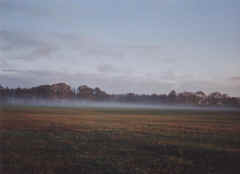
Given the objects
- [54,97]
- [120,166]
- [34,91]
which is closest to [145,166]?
[120,166]

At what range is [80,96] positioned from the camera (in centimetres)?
12000

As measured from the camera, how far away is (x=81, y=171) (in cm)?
637

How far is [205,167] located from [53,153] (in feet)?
22.8

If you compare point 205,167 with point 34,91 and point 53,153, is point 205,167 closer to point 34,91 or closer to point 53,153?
point 53,153

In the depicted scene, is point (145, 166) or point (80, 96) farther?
point (80, 96)

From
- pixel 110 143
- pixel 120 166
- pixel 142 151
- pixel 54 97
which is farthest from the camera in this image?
pixel 54 97

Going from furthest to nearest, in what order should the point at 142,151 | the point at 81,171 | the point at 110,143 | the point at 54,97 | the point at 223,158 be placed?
the point at 54,97
the point at 110,143
the point at 142,151
the point at 223,158
the point at 81,171

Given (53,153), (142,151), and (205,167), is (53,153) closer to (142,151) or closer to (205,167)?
(142,151)

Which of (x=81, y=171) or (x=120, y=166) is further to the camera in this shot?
(x=120, y=166)

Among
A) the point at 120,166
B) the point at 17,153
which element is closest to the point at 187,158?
the point at 120,166

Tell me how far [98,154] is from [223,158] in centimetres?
599

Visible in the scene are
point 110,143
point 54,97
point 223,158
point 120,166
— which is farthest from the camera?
point 54,97

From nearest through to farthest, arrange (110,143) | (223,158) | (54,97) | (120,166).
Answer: (120,166) → (223,158) → (110,143) → (54,97)

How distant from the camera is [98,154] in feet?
26.8
